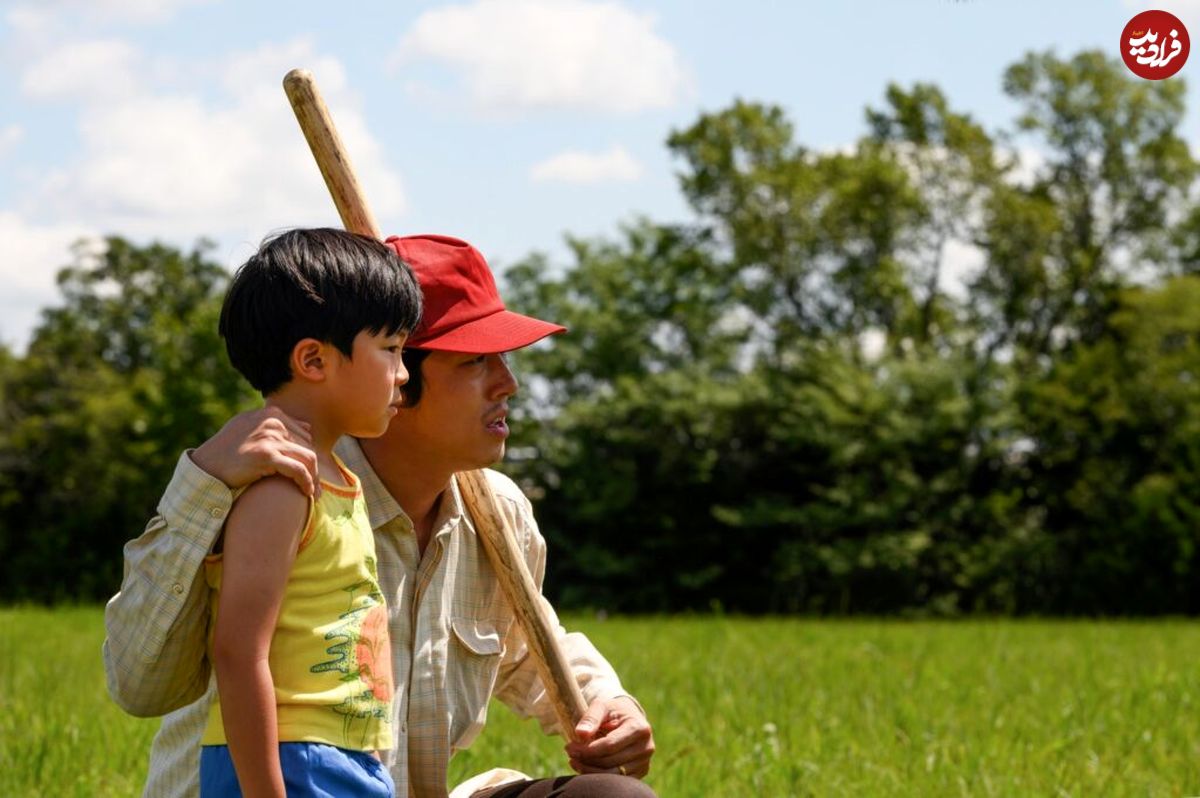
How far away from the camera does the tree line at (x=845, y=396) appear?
2303 cm

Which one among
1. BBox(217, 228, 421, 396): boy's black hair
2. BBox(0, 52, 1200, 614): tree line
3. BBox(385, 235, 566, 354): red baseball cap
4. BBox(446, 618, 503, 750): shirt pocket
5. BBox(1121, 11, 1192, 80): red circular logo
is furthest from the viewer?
BBox(0, 52, 1200, 614): tree line

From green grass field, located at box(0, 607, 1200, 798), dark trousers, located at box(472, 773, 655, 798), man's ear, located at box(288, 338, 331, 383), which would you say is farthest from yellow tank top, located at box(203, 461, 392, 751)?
green grass field, located at box(0, 607, 1200, 798)

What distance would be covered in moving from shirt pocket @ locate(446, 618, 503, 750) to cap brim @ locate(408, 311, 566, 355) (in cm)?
50

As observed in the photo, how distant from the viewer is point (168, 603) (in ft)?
7.39

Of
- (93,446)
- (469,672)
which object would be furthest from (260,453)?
(93,446)

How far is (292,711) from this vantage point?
2229mm

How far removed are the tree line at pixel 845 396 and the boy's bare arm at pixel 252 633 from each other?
68.1 feet

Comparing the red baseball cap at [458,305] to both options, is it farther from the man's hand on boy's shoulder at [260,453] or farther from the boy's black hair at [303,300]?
the man's hand on boy's shoulder at [260,453]

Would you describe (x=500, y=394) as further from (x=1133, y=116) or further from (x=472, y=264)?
(x=1133, y=116)

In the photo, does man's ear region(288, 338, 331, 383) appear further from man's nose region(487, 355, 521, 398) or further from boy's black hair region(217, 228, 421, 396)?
man's nose region(487, 355, 521, 398)

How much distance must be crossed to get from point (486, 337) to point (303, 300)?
68 centimetres

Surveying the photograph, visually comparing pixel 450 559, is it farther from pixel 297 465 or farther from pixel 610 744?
pixel 297 465

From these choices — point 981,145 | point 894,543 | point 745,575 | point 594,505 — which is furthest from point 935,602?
point 981,145

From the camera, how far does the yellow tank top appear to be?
223 centimetres
